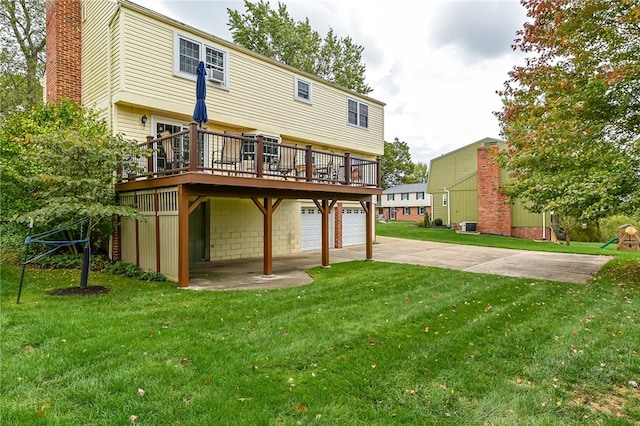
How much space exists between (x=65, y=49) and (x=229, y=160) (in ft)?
24.1

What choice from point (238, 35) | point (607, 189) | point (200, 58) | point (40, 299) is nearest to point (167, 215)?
point (40, 299)

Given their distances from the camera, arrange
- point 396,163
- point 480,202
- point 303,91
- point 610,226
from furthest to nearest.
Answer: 1. point 396,163
2. point 610,226
3. point 480,202
4. point 303,91

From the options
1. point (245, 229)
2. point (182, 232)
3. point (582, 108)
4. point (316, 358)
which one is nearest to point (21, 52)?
point (245, 229)

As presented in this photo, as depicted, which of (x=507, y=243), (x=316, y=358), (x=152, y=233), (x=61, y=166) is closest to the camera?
(x=316, y=358)

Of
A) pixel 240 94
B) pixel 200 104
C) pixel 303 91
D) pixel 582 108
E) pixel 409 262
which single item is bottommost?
pixel 409 262

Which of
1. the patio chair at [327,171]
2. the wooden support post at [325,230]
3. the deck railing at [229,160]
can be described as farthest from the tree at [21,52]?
the wooden support post at [325,230]

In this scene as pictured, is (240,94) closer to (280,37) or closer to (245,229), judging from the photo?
(245,229)

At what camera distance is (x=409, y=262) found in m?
11.8

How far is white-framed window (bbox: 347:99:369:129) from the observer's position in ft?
56.0

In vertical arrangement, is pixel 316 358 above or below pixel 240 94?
below

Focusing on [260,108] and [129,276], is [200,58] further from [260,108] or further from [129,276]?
[129,276]

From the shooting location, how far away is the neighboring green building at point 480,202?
22.3 meters

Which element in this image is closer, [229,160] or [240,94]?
[229,160]

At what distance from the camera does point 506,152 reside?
11211 mm
